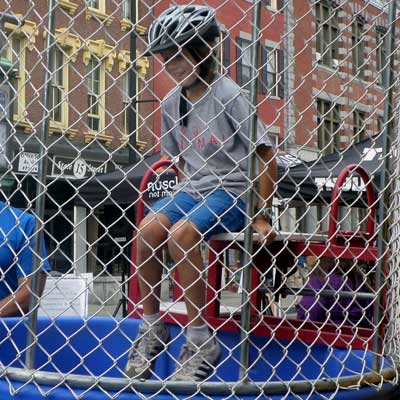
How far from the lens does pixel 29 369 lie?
6.93 feet

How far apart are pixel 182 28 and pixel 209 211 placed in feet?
1.69

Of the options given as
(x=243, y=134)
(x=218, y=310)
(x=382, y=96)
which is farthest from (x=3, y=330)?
(x=382, y=96)

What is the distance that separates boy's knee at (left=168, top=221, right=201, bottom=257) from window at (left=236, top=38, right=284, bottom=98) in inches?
16.3

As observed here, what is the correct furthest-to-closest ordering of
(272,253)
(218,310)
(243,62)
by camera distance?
(218,310) < (272,253) < (243,62)

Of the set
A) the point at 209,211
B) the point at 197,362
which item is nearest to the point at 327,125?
the point at 209,211

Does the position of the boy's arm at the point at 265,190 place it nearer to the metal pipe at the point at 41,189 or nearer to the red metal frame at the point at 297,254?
the red metal frame at the point at 297,254

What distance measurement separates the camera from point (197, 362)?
226 cm

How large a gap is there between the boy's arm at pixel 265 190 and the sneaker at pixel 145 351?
42cm

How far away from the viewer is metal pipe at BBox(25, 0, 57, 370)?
2.14 m

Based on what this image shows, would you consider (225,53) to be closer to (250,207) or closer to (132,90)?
(132,90)

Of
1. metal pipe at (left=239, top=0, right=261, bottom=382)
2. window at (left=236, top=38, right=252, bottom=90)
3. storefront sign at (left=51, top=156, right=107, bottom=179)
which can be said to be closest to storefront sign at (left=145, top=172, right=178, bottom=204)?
storefront sign at (left=51, top=156, right=107, bottom=179)

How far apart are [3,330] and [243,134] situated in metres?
1.31

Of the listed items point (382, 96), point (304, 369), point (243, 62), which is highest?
point (243, 62)

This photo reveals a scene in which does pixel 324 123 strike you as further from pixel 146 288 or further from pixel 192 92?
pixel 146 288
